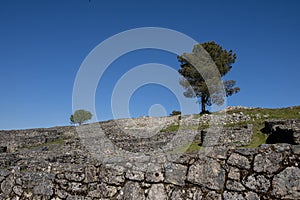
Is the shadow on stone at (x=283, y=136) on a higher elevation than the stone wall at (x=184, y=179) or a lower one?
higher

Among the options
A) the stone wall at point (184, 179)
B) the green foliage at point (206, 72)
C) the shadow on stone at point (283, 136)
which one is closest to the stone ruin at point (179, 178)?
the stone wall at point (184, 179)

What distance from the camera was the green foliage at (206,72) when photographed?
39250 mm

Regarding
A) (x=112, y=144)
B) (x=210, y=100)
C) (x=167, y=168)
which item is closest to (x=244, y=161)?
(x=167, y=168)

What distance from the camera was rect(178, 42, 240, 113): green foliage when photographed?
39250 mm

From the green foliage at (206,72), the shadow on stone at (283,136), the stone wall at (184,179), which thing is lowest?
the stone wall at (184,179)

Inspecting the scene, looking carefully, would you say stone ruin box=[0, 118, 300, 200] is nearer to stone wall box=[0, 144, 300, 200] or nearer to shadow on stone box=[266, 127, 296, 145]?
stone wall box=[0, 144, 300, 200]

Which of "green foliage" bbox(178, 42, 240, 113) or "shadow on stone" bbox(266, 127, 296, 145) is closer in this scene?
"shadow on stone" bbox(266, 127, 296, 145)

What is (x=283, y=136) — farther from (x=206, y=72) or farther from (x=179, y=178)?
(x=206, y=72)

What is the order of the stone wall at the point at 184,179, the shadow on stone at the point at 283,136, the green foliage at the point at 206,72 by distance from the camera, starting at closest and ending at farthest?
the stone wall at the point at 184,179 < the shadow on stone at the point at 283,136 < the green foliage at the point at 206,72

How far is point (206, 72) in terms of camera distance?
3931 centimetres

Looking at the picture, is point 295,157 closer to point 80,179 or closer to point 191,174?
point 191,174

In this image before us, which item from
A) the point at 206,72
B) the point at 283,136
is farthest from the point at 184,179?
the point at 206,72

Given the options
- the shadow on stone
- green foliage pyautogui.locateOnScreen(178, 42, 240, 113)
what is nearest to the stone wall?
the shadow on stone

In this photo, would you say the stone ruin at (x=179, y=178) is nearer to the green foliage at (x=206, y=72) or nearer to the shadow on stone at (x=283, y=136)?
the shadow on stone at (x=283, y=136)
